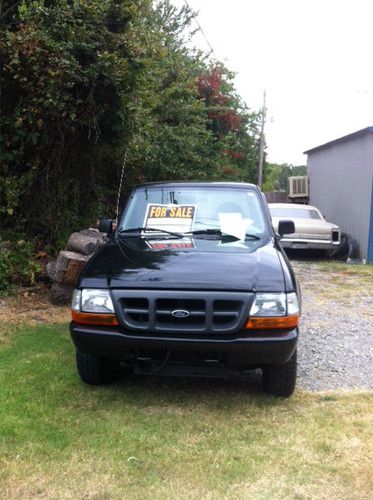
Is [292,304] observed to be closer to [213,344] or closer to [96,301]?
[213,344]

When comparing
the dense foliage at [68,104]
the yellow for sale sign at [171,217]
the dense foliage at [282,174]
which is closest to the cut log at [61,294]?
the dense foliage at [68,104]

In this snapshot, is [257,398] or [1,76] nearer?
[257,398]

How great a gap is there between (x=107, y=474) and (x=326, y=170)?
646 inches

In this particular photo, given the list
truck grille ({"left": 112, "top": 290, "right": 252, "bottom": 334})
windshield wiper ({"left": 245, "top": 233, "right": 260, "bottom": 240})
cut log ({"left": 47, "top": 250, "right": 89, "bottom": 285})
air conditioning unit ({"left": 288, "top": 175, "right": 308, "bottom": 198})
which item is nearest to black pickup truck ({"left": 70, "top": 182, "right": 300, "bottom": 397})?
truck grille ({"left": 112, "top": 290, "right": 252, "bottom": 334})

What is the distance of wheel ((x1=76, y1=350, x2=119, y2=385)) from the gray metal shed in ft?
35.2

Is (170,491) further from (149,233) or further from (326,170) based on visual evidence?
(326,170)

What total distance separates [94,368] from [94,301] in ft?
2.23

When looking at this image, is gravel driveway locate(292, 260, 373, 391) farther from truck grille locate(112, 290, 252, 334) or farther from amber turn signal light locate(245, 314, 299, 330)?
truck grille locate(112, 290, 252, 334)

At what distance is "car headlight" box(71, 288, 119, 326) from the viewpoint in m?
3.88

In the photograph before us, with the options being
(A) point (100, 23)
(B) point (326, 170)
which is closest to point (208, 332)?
(A) point (100, 23)

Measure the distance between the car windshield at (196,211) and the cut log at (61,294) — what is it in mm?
2035

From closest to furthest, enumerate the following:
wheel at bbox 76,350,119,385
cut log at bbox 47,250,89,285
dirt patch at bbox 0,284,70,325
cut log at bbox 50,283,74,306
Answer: wheel at bbox 76,350,119,385 < dirt patch at bbox 0,284,70,325 < cut log at bbox 47,250,89,285 < cut log at bbox 50,283,74,306

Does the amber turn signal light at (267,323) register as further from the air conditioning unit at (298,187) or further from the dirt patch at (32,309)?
the air conditioning unit at (298,187)

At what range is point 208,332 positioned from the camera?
3717 mm
